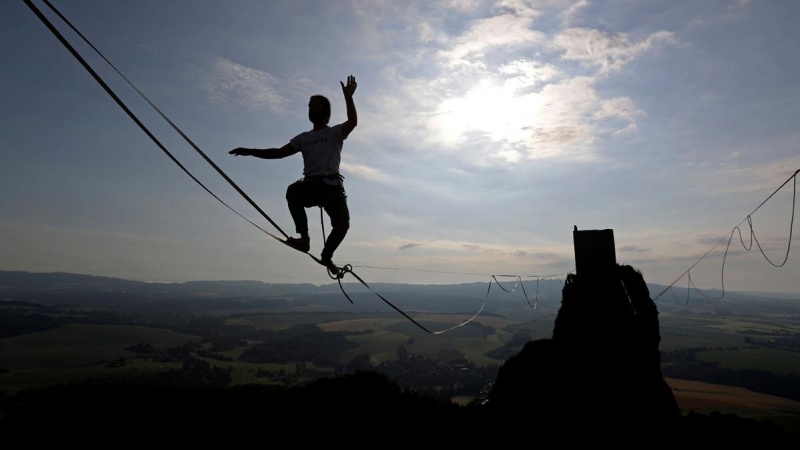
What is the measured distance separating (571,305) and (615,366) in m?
2.11

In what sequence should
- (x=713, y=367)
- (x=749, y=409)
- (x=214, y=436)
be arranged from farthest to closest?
(x=713, y=367), (x=749, y=409), (x=214, y=436)

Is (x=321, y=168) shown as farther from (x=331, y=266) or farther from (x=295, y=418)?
(x=295, y=418)

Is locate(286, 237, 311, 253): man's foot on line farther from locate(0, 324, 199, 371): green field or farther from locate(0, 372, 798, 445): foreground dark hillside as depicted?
locate(0, 324, 199, 371): green field

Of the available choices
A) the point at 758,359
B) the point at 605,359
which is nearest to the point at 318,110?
the point at 605,359

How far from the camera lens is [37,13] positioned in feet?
8.79

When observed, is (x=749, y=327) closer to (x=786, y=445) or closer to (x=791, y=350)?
(x=791, y=350)

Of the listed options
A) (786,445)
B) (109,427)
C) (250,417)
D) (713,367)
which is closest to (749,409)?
(713,367)

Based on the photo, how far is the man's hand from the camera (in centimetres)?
559

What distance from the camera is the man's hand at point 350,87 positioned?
5.59 meters

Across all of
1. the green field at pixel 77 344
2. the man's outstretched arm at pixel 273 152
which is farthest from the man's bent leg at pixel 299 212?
the green field at pixel 77 344

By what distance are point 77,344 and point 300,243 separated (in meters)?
159

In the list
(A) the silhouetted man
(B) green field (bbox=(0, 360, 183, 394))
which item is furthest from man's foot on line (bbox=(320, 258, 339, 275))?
(B) green field (bbox=(0, 360, 183, 394))

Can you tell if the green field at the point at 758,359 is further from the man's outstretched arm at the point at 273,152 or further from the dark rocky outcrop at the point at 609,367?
the man's outstretched arm at the point at 273,152

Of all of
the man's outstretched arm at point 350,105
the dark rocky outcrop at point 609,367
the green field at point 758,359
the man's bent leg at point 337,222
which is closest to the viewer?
the man's outstretched arm at point 350,105
